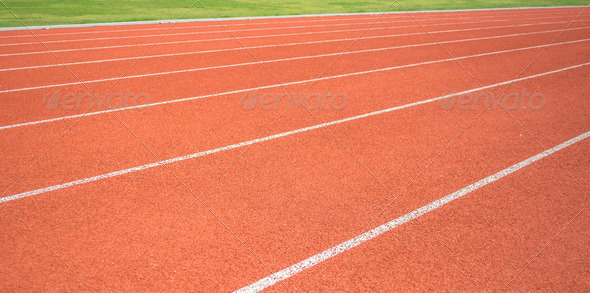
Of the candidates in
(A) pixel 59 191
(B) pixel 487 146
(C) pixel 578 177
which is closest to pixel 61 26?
(A) pixel 59 191

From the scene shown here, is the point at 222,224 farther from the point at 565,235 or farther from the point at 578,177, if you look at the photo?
the point at 578,177

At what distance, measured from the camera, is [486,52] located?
11250 millimetres

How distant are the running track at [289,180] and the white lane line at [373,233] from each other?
0.7 inches

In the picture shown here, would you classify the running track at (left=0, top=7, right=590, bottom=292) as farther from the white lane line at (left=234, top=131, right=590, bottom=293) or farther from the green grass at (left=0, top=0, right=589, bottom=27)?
the green grass at (left=0, top=0, right=589, bottom=27)

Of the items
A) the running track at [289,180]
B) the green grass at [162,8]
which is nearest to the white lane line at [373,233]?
the running track at [289,180]

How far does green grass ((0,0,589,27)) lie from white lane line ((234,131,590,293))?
15002 millimetres

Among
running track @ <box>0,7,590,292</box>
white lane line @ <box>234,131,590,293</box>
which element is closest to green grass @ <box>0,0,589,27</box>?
running track @ <box>0,7,590,292</box>

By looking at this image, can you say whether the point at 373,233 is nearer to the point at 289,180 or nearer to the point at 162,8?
the point at 289,180

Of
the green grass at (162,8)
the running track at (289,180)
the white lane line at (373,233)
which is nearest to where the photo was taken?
the white lane line at (373,233)

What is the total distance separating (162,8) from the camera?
18.9 m

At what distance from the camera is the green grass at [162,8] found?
15539 mm

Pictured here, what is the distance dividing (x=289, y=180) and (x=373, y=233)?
1.17 m

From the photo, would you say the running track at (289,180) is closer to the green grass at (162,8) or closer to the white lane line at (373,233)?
the white lane line at (373,233)

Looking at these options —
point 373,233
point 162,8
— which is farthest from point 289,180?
point 162,8
